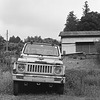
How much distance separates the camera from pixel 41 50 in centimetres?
953

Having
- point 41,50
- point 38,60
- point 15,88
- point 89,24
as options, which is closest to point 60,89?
point 38,60

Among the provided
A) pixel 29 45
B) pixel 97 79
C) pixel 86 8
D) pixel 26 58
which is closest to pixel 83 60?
pixel 97 79

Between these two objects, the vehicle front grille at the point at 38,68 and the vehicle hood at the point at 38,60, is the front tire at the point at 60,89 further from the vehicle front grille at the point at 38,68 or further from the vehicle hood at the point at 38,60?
the vehicle hood at the point at 38,60

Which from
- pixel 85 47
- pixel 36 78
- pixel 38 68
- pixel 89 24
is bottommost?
pixel 36 78

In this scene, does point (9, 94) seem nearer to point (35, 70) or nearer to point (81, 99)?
point (35, 70)

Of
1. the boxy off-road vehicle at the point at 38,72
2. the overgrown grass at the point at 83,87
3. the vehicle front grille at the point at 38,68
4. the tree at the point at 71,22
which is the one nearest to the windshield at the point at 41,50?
the boxy off-road vehicle at the point at 38,72

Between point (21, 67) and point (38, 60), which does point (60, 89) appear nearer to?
point (38, 60)

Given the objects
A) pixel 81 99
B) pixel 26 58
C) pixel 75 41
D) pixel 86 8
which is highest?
pixel 86 8

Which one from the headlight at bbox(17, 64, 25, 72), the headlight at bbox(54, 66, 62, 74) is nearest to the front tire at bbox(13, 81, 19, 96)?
the headlight at bbox(17, 64, 25, 72)

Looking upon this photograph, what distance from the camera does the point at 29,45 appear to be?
9734 mm

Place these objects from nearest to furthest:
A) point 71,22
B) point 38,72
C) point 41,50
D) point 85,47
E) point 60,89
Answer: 1. point 38,72
2. point 60,89
3. point 41,50
4. point 85,47
5. point 71,22

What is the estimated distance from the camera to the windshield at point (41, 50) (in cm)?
931

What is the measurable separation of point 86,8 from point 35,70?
60621 millimetres

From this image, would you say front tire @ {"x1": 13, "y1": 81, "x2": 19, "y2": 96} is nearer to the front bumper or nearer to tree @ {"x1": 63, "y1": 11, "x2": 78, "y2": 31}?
the front bumper
